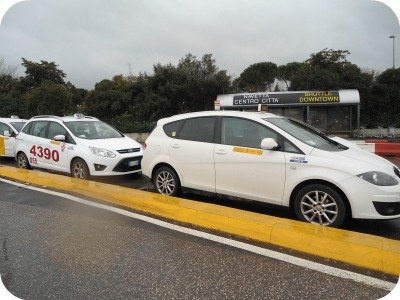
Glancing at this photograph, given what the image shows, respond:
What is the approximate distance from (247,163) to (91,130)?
15.3 feet

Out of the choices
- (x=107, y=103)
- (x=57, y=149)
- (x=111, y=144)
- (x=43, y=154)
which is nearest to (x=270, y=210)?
(x=111, y=144)

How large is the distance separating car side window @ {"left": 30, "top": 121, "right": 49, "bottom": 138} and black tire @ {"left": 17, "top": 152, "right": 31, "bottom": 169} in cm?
65

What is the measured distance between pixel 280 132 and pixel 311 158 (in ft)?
2.00

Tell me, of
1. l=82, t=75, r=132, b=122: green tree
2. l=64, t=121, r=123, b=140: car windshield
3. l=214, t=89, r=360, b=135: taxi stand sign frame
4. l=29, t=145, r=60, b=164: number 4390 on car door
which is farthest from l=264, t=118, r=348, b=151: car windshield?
l=82, t=75, r=132, b=122: green tree

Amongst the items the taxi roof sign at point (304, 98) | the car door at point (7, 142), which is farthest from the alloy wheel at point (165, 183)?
the taxi roof sign at point (304, 98)

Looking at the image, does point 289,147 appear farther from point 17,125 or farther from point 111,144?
A: point 17,125

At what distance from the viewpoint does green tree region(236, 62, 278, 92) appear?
36.2 m

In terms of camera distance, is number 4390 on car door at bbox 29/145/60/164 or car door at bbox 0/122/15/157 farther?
car door at bbox 0/122/15/157

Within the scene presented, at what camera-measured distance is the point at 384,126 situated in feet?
86.2

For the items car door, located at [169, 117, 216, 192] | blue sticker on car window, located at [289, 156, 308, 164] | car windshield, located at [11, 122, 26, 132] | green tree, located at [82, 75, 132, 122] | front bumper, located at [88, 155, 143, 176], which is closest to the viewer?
blue sticker on car window, located at [289, 156, 308, 164]

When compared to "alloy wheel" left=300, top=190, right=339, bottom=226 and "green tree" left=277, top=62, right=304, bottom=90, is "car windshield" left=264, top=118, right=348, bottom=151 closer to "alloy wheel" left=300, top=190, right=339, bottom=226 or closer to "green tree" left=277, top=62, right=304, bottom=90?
Result: "alloy wheel" left=300, top=190, right=339, bottom=226

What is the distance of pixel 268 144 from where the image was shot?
4.76 m

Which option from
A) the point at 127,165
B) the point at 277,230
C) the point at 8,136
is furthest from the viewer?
the point at 8,136

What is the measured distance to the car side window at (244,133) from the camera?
5074 mm
